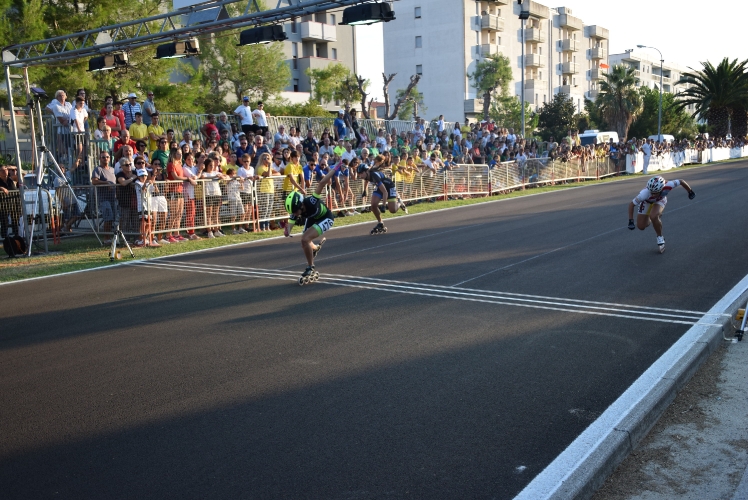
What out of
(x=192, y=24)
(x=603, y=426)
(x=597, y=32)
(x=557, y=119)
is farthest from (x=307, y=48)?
(x=603, y=426)

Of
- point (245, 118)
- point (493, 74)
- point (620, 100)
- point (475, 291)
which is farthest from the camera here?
point (620, 100)

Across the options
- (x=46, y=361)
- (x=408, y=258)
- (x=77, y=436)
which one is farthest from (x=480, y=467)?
(x=408, y=258)

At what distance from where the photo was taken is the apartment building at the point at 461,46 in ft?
225

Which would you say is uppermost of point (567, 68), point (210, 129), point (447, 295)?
point (567, 68)

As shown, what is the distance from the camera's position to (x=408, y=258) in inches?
503

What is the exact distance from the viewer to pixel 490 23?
69312 millimetres

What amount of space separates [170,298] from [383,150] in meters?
17.1

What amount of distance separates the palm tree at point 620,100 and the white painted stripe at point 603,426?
63311mm

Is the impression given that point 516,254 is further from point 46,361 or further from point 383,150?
point 383,150

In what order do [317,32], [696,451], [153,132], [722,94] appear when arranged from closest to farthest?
[696,451], [153,132], [317,32], [722,94]

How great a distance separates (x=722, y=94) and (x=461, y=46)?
24.4 m

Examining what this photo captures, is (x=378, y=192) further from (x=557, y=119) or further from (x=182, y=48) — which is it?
(x=557, y=119)

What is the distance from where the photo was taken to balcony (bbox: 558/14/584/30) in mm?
80750

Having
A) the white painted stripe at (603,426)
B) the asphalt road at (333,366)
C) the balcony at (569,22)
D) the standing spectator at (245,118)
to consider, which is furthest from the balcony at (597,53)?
the white painted stripe at (603,426)
